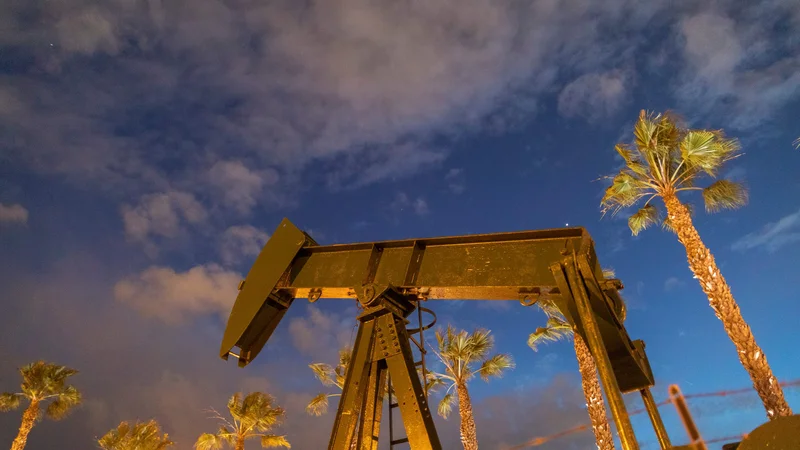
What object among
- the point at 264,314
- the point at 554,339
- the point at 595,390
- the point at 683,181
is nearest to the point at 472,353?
the point at 554,339

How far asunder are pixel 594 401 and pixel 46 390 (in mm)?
27233

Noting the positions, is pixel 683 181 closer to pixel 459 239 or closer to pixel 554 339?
pixel 554 339

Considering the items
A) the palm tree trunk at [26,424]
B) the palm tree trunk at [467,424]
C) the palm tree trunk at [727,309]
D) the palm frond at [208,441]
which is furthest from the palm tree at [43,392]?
the palm tree trunk at [727,309]

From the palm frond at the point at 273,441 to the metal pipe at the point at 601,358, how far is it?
67.3ft

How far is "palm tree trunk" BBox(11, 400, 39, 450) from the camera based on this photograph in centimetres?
2184

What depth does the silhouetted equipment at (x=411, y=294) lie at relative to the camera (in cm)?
387

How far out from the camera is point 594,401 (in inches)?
551

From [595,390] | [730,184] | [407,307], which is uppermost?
[730,184]

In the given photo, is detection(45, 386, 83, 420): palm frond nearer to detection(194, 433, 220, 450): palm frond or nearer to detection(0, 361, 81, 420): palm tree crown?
detection(0, 361, 81, 420): palm tree crown

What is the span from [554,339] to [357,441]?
15.2 m

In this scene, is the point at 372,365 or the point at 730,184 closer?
the point at 372,365

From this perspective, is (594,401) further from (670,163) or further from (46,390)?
(46,390)

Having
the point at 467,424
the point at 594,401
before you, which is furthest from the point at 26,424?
the point at 594,401

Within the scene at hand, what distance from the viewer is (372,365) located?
14.4 feet
